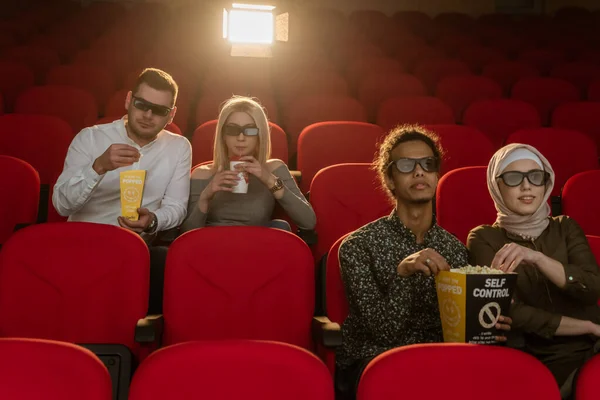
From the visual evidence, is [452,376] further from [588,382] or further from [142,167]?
[142,167]

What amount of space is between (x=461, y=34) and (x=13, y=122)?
2.90 meters

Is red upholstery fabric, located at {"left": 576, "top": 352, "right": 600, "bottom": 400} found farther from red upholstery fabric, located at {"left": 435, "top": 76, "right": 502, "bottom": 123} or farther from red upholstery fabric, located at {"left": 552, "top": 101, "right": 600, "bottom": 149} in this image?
red upholstery fabric, located at {"left": 435, "top": 76, "right": 502, "bottom": 123}

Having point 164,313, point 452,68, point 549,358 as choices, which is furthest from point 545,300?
point 452,68

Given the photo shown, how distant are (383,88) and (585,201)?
1.33 m

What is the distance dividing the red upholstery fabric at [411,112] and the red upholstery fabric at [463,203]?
2.66ft

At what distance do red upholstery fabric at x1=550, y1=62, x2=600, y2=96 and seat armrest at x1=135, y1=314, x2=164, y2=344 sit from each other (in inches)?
102

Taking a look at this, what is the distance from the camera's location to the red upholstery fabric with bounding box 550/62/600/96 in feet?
11.1

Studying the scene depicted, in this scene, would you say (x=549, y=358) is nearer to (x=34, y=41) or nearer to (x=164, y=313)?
(x=164, y=313)

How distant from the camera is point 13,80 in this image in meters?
2.89

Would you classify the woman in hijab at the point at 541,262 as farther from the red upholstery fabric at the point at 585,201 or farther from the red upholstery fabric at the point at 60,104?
the red upholstery fabric at the point at 60,104

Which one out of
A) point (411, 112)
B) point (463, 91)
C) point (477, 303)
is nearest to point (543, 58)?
point (463, 91)

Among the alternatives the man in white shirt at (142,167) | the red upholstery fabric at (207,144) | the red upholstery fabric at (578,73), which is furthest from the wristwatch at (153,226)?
the red upholstery fabric at (578,73)

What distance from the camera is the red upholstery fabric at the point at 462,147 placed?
2.24m

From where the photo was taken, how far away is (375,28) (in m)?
4.37
